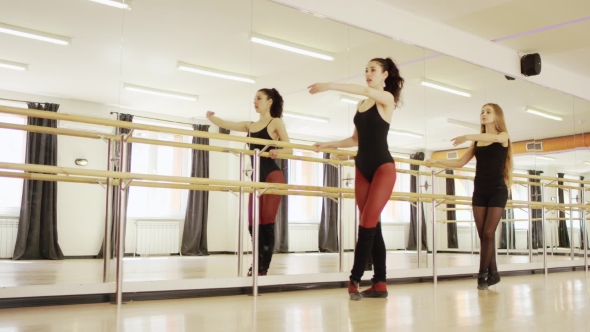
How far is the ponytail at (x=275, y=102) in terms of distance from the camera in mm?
3828

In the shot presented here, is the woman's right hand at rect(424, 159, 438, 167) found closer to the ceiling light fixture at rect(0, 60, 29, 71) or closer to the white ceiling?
the white ceiling

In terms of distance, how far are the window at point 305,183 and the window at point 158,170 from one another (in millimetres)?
803

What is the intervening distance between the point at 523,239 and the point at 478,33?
240 centimetres

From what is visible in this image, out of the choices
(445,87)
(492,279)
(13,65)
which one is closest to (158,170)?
(13,65)

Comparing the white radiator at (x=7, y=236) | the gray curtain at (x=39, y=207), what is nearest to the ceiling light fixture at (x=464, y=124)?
the gray curtain at (x=39, y=207)

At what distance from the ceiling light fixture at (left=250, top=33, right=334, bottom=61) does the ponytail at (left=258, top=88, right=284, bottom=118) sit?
46 cm

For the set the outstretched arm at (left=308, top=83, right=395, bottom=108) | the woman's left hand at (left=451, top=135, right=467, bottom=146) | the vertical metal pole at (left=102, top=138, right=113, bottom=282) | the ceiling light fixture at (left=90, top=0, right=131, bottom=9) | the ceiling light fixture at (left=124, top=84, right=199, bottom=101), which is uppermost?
the ceiling light fixture at (left=90, top=0, right=131, bottom=9)

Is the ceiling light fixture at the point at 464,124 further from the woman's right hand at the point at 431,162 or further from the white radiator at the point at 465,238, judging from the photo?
the woman's right hand at the point at 431,162

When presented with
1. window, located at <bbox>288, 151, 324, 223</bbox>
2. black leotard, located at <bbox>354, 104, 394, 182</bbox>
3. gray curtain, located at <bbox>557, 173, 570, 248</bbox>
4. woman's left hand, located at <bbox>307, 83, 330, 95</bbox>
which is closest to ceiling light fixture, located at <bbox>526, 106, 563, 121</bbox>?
gray curtain, located at <bbox>557, 173, 570, 248</bbox>

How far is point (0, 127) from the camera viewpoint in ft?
9.16

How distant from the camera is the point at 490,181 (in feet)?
13.4

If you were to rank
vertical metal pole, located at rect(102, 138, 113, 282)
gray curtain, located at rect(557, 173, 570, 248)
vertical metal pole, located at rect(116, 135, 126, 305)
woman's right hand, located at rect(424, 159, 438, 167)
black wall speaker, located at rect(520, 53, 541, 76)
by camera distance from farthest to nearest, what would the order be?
gray curtain, located at rect(557, 173, 570, 248)
black wall speaker, located at rect(520, 53, 541, 76)
woman's right hand, located at rect(424, 159, 438, 167)
vertical metal pole, located at rect(102, 138, 113, 282)
vertical metal pole, located at rect(116, 135, 126, 305)

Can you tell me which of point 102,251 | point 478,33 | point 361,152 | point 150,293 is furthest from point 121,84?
point 478,33

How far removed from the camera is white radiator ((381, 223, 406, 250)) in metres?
4.62
